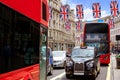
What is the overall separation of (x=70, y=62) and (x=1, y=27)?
12144 millimetres

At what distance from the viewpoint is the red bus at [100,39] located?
93.9 ft

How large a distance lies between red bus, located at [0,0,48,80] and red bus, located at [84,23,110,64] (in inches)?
788

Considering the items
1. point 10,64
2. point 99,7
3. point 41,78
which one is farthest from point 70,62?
point 99,7

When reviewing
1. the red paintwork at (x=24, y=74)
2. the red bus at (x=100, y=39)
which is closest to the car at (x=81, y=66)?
the red paintwork at (x=24, y=74)

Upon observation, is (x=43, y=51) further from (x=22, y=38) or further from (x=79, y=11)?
(x=79, y=11)

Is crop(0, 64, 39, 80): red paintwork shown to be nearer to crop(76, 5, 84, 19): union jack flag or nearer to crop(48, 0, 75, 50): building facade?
crop(76, 5, 84, 19): union jack flag

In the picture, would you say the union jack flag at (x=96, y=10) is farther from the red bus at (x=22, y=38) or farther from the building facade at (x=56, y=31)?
the building facade at (x=56, y=31)

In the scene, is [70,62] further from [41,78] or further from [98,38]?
[98,38]

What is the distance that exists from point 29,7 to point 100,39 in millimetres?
22114

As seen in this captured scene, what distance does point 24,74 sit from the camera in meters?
6.59

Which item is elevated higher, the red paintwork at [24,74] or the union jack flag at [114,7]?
the union jack flag at [114,7]

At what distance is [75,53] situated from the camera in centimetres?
1833

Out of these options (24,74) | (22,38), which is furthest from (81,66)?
(22,38)

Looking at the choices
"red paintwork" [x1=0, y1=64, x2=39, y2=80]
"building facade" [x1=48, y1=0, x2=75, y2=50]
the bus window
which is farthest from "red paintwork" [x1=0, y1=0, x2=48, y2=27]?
"building facade" [x1=48, y1=0, x2=75, y2=50]
